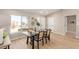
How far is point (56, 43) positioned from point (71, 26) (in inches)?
12.7

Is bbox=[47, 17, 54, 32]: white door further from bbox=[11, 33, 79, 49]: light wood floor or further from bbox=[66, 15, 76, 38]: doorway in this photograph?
bbox=[66, 15, 76, 38]: doorway

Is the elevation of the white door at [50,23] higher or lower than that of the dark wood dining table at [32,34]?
higher

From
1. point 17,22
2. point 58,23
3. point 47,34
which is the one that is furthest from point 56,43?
point 17,22

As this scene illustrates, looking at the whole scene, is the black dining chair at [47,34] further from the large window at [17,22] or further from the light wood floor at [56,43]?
the large window at [17,22]

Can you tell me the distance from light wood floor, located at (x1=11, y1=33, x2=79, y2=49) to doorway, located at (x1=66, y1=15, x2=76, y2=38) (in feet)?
0.19

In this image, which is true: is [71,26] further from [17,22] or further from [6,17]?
[6,17]

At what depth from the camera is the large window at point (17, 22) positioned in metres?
1.31

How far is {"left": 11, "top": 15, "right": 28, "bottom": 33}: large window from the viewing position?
1.31 metres

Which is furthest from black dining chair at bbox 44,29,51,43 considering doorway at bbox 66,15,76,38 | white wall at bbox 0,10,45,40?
white wall at bbox 0,10,45,40

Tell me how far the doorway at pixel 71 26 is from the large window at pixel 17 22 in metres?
0.59

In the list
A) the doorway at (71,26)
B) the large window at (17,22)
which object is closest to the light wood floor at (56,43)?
the doorway at (71,26)

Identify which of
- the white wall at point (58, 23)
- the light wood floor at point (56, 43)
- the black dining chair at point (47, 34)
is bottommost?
the light wood floor at point (56, 43)

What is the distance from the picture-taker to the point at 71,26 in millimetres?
1356
